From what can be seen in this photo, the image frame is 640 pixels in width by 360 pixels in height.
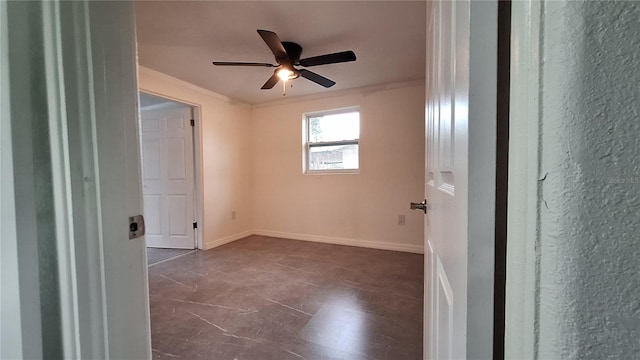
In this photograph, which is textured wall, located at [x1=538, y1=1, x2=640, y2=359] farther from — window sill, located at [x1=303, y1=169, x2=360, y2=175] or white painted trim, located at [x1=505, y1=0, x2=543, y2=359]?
window sill, located at [x1=303, y1=169, x2=360, y2=175]

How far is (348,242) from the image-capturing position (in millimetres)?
3561

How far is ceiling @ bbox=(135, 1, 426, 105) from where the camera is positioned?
1765 mm

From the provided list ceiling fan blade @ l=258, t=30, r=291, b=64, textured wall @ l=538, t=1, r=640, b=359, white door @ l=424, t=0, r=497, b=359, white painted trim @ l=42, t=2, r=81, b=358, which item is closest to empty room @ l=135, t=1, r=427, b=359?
ceiling fan blade @ l=258, t=30, r=291, b=64

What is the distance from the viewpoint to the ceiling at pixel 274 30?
176 centimetres

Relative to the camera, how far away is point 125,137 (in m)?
0.52

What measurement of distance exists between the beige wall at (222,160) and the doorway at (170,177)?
0.15 meters

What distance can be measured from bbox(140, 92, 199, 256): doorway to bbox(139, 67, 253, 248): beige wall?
0.15m

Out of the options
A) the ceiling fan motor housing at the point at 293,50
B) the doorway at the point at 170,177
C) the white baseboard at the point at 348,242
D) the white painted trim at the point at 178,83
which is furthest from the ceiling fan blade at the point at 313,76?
the white baseboard at the point at 348,242

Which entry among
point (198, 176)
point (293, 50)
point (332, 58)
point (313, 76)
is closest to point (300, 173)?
point (198, 176)

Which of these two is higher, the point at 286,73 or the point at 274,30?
the point at 274,30

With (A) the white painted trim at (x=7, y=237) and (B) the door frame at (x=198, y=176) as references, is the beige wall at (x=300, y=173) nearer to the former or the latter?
(B) the door frame at (x=198, y=176)

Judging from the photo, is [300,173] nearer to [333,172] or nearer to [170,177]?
[333,172]

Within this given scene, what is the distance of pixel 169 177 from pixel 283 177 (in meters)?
1.57

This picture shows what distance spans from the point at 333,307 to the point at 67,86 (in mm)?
1917
